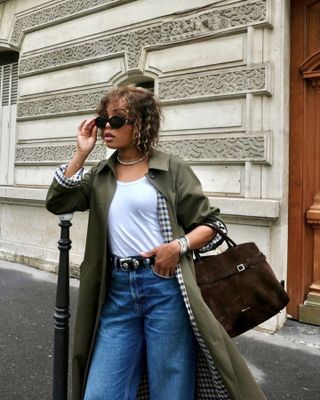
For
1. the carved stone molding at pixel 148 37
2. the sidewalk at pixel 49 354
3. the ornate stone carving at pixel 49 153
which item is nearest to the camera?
the sidewalk at pixel 49 354

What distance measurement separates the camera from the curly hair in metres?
1.90

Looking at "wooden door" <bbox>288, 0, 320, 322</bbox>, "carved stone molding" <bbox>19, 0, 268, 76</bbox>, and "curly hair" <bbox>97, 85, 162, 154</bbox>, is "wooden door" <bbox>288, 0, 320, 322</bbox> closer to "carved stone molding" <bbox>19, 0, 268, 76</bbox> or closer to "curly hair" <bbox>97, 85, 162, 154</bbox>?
"carved stone molding" <bbox>19, 0, 268, 76</bbox>

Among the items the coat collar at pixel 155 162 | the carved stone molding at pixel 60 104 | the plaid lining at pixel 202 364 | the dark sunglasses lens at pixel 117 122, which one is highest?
the carved stone molding at pixel 60 104

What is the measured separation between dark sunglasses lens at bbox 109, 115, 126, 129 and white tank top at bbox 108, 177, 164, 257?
29 centimetres

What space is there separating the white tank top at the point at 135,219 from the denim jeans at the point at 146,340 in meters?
0.12

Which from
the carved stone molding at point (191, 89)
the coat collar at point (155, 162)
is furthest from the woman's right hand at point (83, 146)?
the carved stone molding at point (191, 89)

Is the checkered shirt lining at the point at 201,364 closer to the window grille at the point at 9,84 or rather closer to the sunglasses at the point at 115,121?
the sunglasses at the point at 115,121

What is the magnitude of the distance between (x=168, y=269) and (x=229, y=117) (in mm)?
3235

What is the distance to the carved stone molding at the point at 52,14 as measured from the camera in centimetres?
599

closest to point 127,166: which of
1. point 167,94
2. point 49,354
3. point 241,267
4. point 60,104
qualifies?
point 241,267

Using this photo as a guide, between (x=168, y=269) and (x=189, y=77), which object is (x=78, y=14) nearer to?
(x=189, y=77)

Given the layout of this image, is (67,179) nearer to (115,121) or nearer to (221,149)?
(115,121)

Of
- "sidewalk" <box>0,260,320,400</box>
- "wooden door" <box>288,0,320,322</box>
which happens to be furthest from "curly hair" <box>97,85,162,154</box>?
"wooden door" <box>288,0,320,322</box>

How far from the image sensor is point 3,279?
601 centimetres
